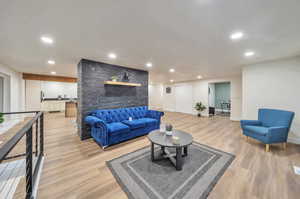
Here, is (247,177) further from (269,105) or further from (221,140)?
(269,105)

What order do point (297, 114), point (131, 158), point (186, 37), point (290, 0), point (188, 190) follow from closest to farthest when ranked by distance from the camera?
point (290, 0) → point (188, 190) → point (186, 37) → point (131, 158) → point (297, 114)

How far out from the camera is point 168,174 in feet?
6.22

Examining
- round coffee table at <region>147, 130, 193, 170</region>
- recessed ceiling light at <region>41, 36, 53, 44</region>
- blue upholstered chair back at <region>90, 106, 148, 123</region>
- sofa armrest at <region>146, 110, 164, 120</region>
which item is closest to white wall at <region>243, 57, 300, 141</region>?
sofa armrest at <region>146, 110, 164, 120</region>

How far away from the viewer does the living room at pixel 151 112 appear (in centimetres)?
150

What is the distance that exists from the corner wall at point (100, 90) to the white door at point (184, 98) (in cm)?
459

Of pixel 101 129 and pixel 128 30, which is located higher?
pixel 128 30

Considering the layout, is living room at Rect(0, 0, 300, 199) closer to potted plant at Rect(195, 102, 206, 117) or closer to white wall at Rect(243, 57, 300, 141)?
white wall at Rect(243, 57, 300, 141)

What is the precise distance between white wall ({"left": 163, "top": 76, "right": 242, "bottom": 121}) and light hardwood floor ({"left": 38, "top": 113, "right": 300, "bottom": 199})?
3107 mm

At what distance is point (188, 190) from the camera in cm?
159

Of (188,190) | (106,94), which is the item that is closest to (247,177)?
(188,190)

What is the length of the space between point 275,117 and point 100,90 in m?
5.11

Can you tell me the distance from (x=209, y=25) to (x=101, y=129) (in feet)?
9.83

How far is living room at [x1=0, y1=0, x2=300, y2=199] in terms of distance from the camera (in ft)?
4.91

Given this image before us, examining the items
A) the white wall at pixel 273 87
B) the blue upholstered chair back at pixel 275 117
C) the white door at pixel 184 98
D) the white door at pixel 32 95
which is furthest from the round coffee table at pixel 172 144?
the white door at pixel 32 95
